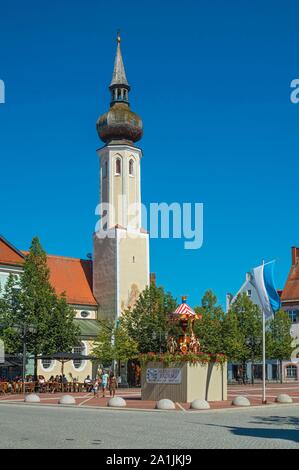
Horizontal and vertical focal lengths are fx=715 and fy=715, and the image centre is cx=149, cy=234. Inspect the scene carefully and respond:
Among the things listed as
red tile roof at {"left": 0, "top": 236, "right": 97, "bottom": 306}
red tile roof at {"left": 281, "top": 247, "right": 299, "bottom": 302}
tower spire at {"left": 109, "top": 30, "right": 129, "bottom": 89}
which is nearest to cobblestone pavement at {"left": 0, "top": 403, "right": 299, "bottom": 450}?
red tile roof at {"left": 0, "top": 236, "right": 97, "bottom": 306}

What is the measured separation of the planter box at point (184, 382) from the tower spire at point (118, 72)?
1717 inches

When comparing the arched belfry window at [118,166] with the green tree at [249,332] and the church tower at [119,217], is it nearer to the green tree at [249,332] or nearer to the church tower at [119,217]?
the church tower at [119,217]

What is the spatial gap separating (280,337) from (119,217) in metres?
20.6

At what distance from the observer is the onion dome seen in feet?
232

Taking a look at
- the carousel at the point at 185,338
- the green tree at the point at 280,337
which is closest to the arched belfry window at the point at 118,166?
the green tree at the point at 280,337

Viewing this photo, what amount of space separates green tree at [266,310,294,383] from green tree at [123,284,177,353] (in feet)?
46.4

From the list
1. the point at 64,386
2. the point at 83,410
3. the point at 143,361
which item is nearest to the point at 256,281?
the point at 143,361

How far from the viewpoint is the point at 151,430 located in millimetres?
19562

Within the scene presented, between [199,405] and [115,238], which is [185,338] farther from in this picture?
[115,238]

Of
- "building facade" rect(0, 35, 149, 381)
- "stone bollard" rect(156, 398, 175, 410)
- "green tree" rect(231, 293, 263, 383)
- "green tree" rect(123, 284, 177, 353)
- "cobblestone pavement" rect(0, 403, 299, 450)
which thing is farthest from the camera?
"building facade" rect(0, 35, 149, 381)

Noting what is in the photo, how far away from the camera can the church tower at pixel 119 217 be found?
2717 inches

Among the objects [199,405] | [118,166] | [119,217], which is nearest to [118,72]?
[118,166]

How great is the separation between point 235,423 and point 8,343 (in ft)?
103

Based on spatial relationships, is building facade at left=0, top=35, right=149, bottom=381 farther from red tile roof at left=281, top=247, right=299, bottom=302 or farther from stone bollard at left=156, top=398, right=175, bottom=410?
stone bollard at left=156, top=398, right=175, bottom=410
